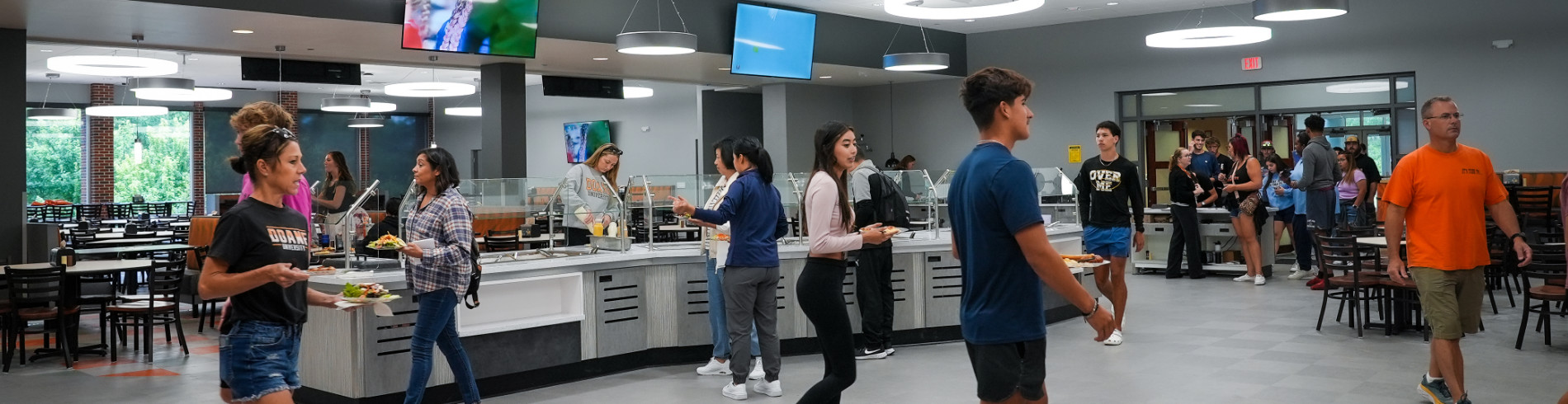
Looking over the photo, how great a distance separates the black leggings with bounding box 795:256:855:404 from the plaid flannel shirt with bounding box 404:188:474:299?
148 cm

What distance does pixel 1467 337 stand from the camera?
23.5ft

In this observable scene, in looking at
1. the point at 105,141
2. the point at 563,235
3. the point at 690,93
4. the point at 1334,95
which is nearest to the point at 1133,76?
the point at 1334,95

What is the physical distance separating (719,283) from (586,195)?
47.8 inches

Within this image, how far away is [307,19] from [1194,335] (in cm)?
739

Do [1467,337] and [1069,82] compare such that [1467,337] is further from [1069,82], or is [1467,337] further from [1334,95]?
[1069,82]

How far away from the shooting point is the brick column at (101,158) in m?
20.5

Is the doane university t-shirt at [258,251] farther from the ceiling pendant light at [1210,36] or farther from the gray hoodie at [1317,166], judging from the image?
the ceiling pendant light at [1210,36]

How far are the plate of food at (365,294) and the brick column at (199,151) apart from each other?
20.4 m

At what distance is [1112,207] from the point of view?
7.01 m

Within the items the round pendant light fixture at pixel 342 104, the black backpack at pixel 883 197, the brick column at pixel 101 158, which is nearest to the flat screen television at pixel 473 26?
the black backpack at pixel 883 197

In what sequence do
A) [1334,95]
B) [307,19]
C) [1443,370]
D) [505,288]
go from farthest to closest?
[1334,95] < [307,19] < [505,288] < [1443,370]

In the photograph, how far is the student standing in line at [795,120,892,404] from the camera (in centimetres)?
429

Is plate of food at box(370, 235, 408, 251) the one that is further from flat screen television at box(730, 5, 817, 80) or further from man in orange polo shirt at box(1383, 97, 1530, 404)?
flat screen television at box(730, 5, 817, 80)

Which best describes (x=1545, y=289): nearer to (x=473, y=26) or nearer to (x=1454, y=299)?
(x=1454, y=299)
